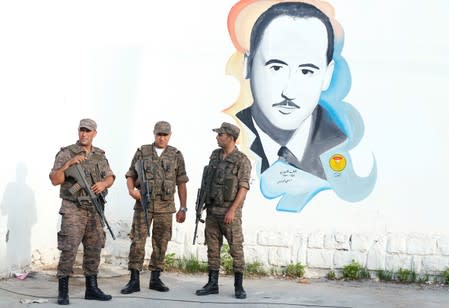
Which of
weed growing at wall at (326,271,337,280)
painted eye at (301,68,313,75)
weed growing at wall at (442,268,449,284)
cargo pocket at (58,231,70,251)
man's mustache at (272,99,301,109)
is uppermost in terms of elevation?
painted eye at (301,68,313,75)

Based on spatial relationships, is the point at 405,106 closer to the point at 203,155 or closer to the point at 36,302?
the point at 203,155

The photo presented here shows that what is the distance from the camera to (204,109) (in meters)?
8.98

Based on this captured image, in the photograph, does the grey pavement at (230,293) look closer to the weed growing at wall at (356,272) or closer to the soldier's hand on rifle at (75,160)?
the weed growing at wall at (356,272)

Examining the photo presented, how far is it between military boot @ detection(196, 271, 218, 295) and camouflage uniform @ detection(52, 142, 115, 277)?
1106 millimetres

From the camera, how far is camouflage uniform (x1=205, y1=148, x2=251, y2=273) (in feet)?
24.9

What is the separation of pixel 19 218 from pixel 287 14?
146 inches

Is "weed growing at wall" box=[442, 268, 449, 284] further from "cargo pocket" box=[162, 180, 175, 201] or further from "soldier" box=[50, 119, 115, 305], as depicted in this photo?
"soldier" box=[50, 119, 115, 305]

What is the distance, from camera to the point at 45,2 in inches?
339

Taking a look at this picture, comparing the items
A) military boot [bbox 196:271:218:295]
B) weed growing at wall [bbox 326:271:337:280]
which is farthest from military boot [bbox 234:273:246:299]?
weed growing at wall [bbox 326:271:337:280]

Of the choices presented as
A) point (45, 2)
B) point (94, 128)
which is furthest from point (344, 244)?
point (45, 2)

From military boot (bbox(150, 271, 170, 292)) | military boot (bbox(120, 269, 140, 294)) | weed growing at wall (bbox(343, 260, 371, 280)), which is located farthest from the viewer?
weed growing at wall (bbox(343, 260, 371, 280))

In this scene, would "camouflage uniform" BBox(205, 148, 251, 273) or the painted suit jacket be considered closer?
"camouflage uniform" BBox(205, 148, 251, 273)

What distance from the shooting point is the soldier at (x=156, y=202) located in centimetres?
773

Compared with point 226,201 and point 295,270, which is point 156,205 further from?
point 295,270
